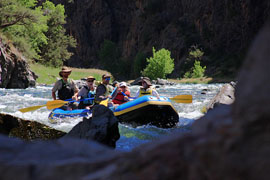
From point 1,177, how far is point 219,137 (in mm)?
912

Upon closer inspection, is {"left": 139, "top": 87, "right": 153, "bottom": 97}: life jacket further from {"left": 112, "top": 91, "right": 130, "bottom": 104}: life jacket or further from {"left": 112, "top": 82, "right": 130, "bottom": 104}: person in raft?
{"left": 112, "top": 91, "right": 130, "bottom": 104}: life jacket

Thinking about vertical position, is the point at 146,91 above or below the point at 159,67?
above

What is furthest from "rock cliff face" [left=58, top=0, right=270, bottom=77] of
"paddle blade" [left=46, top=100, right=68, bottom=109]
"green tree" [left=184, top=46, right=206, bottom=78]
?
"paddle blade" [left=46, top=100, right=68, bottom=109]

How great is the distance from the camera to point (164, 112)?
6789mm

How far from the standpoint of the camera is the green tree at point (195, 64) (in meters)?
39.1

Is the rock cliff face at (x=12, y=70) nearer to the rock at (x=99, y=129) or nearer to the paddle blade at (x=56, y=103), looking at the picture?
the paddle blade at (x=56, y=103)

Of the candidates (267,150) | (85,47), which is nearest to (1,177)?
(267,150)

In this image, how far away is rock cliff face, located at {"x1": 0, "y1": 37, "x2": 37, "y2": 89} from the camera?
1525cm

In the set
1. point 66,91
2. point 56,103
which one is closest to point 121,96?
point 66,91

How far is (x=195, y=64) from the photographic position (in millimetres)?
41594

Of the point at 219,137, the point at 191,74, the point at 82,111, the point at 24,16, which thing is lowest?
the point at 191,74

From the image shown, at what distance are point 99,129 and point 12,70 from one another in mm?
13719

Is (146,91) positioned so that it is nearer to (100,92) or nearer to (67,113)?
(100,92)

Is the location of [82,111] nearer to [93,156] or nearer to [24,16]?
[93,156]
